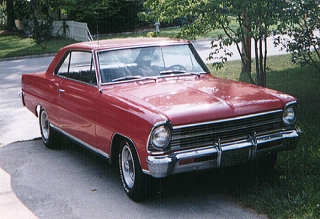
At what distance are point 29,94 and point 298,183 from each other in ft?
15.7

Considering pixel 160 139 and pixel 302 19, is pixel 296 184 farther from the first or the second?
pixel 302 19

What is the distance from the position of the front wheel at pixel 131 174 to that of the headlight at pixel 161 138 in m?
0.38

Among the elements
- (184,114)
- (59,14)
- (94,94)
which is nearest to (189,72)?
(94,94)

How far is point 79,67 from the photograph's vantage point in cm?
730

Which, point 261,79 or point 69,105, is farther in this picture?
point 261,79

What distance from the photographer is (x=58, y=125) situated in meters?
7.66

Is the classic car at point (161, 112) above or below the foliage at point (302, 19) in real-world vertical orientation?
below

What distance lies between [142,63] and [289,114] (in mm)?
1942

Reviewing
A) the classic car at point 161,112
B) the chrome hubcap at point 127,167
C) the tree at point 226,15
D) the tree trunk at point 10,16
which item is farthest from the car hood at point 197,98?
the tree trunk at point 10,16

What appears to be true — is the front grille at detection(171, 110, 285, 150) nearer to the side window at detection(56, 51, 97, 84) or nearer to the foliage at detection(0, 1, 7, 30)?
the side window at detection(56, 51, 97, 84)

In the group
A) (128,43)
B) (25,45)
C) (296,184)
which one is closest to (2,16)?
(25,45)

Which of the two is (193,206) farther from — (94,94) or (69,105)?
(69,105)

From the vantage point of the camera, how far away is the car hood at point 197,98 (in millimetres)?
5410

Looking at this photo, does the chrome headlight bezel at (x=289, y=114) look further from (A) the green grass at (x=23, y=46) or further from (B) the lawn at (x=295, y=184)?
(A) the green grass at (x=23, y=46)
